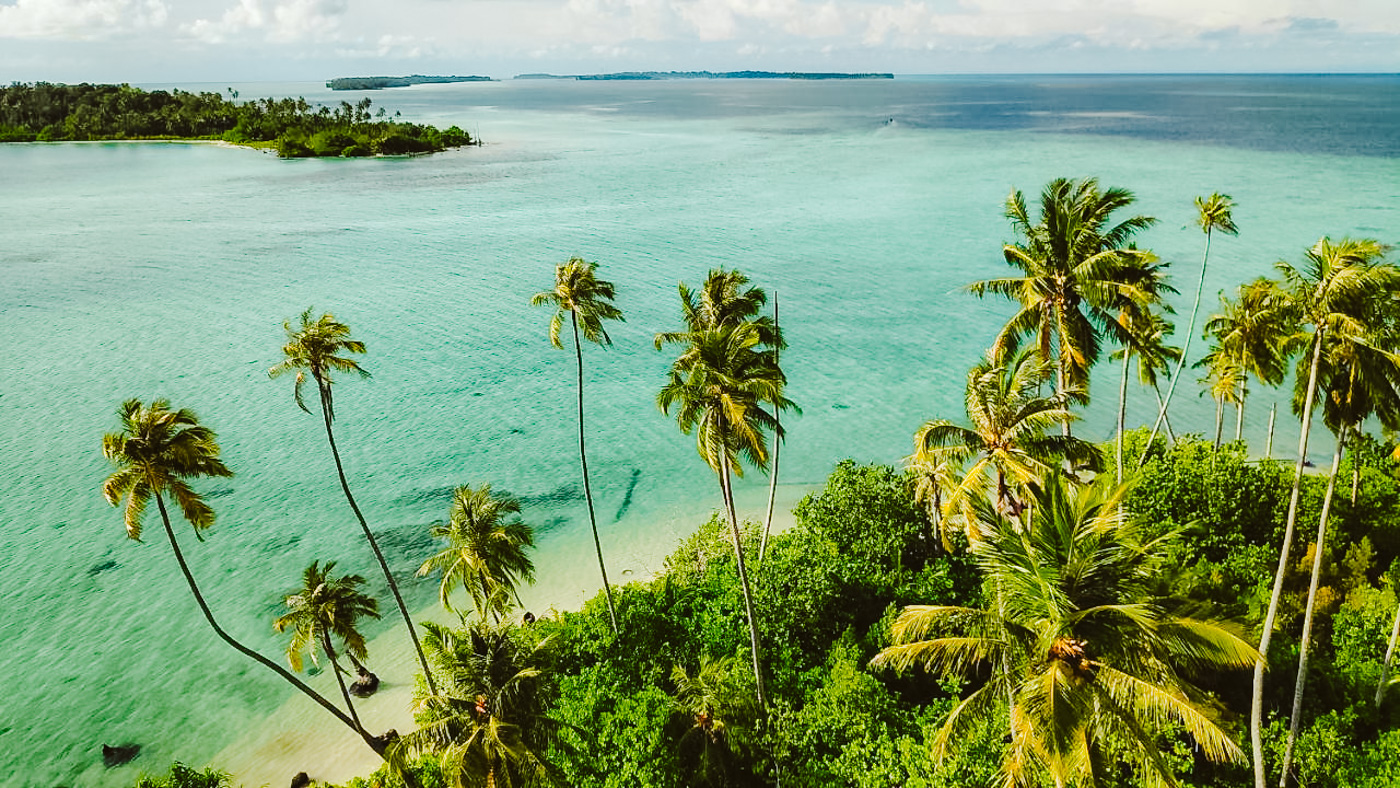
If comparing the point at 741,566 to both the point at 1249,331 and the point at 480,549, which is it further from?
the point at 1249,331

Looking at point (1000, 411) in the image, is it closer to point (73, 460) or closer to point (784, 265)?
point (73, 460)

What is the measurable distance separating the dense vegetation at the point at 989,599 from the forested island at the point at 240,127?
15562cm

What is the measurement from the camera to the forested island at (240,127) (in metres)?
158

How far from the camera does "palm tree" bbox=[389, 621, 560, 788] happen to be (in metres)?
16.6

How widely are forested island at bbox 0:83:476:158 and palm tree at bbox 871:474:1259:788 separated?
168 meters

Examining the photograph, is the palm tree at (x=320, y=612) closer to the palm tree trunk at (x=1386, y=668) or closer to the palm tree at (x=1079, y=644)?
the palm tree at (x=1079, y=644)

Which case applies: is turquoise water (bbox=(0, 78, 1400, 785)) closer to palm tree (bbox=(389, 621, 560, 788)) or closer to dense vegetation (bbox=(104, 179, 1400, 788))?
dense vegetation (bbox=(104, 179, 1400, 788))

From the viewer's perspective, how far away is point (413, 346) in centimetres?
5950

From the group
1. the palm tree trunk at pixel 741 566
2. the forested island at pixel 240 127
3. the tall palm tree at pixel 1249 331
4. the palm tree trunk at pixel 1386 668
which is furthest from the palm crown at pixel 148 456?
the forested island at pixel 240 127

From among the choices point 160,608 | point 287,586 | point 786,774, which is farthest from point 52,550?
point 786,774

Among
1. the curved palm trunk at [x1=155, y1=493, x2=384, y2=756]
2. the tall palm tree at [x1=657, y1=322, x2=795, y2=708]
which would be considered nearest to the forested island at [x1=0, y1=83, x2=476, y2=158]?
the curved palm trunk at [x1=155, y1=493, x2=384, y2=756]

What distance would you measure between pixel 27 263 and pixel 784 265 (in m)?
77.0

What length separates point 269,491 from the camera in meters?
41.1

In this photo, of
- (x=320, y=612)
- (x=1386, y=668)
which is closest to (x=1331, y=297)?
(x=1386, y=668)
